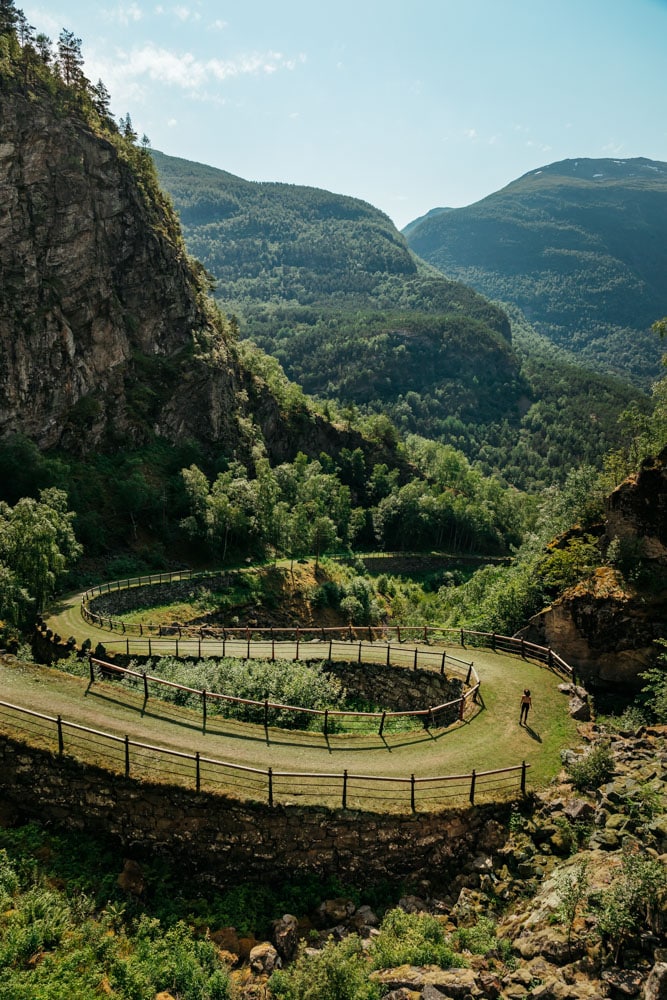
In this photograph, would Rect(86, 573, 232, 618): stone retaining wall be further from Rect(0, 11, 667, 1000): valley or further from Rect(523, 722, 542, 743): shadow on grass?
Rect(523, 722, 542, 743): shadow on grass

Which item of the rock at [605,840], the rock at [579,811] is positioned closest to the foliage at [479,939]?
the rock at [605,840]

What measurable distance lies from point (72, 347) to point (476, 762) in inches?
2563

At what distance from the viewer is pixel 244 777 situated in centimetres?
1766

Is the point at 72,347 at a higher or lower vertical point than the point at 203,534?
higher

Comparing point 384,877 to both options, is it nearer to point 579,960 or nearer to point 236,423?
point 579,960

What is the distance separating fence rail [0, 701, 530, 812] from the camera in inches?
666

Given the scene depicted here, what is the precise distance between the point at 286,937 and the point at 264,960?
0.75 metres

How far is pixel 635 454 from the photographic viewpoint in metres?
57.1

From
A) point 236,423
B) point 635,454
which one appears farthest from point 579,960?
point 236,423

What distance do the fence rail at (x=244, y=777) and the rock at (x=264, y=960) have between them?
336 centimetres

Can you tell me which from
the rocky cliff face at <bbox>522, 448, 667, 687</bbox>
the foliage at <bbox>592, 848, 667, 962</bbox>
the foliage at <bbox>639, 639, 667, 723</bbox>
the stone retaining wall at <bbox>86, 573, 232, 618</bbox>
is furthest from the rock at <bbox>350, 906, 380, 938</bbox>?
the stone retaining wall at <bbox>86, 573, 232, 618</bbox>

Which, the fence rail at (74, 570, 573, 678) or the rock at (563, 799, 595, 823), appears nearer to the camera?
the rock at (563, 799, 595, 823)

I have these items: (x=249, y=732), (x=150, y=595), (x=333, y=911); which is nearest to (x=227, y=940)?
(x=333, y=911)

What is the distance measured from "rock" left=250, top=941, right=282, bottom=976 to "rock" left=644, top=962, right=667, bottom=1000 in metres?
8.16
